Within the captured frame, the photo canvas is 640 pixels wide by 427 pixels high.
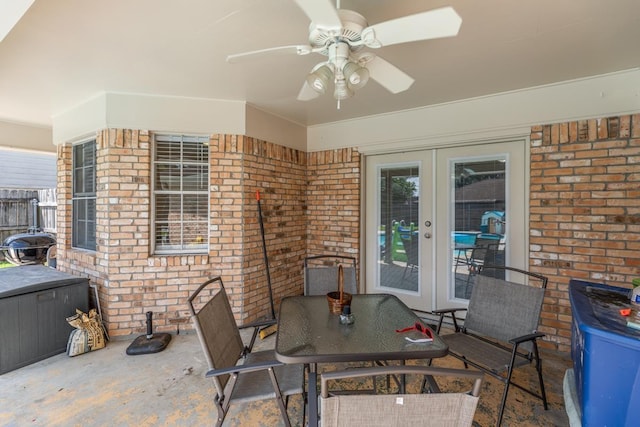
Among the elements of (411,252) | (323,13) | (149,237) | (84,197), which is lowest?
(411,252)

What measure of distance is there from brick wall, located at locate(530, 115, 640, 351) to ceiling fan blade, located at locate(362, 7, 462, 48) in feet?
7.35

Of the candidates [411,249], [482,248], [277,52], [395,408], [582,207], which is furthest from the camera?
[411,249]

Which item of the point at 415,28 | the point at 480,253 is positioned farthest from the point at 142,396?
the point at 480,253

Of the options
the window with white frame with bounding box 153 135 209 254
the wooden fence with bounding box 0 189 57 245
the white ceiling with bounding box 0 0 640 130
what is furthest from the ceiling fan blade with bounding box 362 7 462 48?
the wooden fence with bounding box 0 189 57 245

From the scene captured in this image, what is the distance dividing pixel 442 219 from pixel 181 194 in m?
3.06

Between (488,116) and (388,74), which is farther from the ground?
(488,116)

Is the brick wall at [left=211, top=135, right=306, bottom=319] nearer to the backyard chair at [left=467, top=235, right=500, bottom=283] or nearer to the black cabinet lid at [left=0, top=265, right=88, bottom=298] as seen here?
the black cabinet lid at [left=0, top=265, right=88, bottom=298]

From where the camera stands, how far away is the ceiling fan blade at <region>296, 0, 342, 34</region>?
47.5 inches

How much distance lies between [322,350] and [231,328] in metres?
0.77

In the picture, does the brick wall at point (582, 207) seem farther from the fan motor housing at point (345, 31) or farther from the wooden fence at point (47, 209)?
the wooden fence at point (47, 209)

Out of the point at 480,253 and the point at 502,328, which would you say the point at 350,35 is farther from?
the point at 480,253

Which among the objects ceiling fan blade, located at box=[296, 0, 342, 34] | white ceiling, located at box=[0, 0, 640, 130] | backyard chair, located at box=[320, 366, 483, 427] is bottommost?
backyard chair, located at box=[320, 366, 483, 427]

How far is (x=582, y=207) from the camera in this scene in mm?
2762

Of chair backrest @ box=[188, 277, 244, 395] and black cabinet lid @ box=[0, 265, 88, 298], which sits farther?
black cabinet lid @ box=[0, 265, 88, 298]
